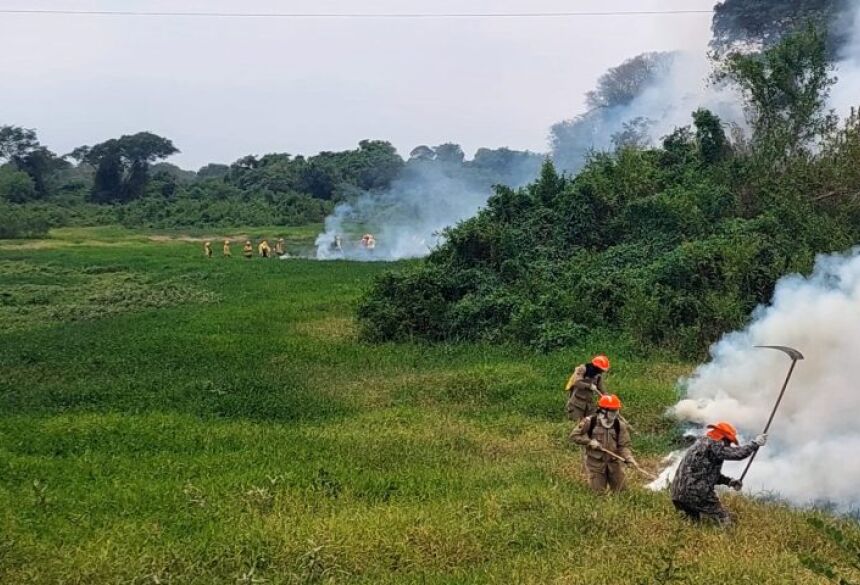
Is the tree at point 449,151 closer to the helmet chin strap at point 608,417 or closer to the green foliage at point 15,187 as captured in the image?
the green foliage at point 15,187

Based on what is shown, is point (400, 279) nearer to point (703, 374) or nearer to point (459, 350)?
point (459, 350)

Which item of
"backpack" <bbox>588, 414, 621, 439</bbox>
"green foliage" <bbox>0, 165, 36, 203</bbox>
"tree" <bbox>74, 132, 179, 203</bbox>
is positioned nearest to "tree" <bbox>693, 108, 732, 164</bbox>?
"backpack" <bbox>588, 414, 621, 439</bbox>

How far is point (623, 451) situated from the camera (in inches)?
381

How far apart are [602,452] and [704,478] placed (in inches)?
54.3

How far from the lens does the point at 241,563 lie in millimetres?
7832

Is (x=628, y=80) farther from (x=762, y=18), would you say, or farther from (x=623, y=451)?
(x=623, y=451)

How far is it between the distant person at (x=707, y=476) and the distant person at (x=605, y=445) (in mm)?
928

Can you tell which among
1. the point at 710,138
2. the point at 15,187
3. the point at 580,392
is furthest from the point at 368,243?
the point at 580,392

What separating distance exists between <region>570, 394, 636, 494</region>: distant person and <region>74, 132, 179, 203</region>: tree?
71.5 meters

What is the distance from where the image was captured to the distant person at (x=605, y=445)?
962 cm

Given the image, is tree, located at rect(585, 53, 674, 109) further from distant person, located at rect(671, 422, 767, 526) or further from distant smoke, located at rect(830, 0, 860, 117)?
distant person, located at rect(671, 422, 767, 526)

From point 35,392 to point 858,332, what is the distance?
12.5m

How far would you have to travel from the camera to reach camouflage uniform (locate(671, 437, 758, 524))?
→ 28.1 feet

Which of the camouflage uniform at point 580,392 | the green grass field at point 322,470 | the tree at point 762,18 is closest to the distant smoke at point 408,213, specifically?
the tree at point 762,18
